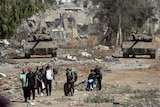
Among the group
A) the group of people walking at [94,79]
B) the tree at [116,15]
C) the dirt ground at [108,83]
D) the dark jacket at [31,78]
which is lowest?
the dirt ground at [108,83]

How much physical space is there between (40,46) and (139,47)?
7.73 meters

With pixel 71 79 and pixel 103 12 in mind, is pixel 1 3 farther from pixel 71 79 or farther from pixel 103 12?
pixel 103 12

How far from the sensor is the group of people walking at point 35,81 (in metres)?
14.0

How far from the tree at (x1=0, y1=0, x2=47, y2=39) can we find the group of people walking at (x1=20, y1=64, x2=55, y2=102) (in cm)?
230

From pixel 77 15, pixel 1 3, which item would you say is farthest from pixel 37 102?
pixel 77 15

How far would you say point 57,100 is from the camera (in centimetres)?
1459

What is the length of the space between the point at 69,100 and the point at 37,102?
1147 mm

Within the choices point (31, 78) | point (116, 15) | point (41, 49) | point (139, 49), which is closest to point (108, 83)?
point (31, 78)

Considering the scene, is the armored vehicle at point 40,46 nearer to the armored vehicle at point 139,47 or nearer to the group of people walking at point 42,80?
the armored vehicle at point 139,47

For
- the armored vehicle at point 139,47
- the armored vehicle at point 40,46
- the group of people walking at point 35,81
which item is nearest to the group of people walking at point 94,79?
the group of people walking at point 35,81

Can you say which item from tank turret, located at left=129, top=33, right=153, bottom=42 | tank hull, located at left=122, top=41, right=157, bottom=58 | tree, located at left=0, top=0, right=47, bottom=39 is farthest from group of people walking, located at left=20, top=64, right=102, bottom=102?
tank turret, located at left=129, top=33, right=153, bottom=42

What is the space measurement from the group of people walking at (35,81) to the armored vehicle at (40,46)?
49.4 feet

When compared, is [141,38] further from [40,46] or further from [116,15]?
[116,15]

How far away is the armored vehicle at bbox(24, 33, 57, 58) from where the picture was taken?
105 feet
